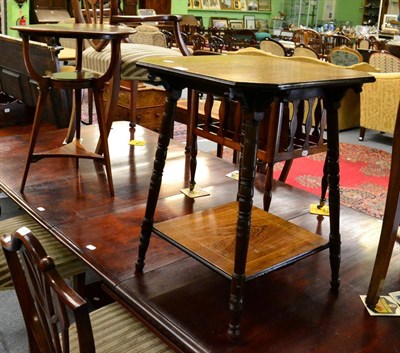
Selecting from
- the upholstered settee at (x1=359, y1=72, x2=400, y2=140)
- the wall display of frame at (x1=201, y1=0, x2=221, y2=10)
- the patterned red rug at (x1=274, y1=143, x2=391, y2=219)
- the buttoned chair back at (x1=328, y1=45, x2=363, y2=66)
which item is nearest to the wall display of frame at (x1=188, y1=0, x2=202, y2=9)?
the wall display of frame at (x1=201, y1=0, x2=221, y2=10)

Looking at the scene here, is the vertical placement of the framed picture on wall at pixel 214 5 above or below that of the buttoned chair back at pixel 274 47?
above

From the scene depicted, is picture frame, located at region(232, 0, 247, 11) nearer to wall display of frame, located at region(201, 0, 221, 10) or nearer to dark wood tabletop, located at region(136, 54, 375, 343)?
wall display of frame, located at region(201, 0, 221, 10)

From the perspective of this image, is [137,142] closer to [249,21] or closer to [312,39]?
[312,39]

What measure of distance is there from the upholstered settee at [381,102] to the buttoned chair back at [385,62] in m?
1.22

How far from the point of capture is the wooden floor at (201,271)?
1.43 m

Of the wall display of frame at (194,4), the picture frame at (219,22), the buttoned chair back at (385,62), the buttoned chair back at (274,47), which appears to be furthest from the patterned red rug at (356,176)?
the wall display of frame at (194,4)

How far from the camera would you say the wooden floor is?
1428mm

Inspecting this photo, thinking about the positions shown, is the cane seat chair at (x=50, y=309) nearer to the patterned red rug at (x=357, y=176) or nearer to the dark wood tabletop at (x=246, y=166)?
the dark wood tabletop at (x=246, y=166)

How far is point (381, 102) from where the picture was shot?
190 inches

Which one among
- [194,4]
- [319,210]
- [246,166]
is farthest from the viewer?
[194,4]

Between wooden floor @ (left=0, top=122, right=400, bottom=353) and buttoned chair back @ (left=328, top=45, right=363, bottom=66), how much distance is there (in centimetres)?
406

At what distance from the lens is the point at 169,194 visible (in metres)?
2.46

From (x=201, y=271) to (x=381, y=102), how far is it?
12.1 ft

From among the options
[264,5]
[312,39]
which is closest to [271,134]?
[312,39]
